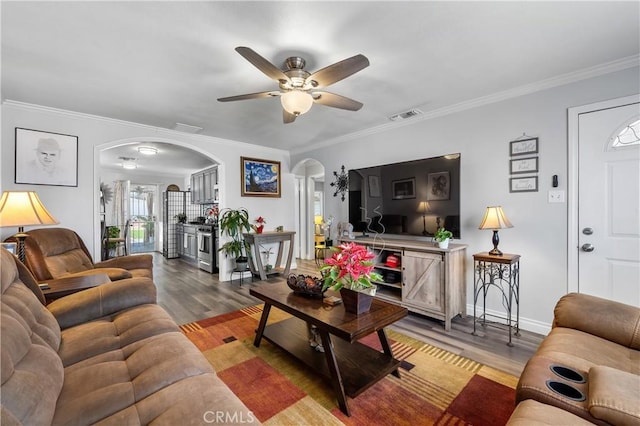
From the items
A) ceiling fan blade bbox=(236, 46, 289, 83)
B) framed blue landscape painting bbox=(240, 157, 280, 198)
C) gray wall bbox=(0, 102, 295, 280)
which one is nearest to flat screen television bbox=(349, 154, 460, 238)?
framed blue landscape painting bbox=(240, 157, 280, 198)

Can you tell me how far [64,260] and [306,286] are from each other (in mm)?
2523

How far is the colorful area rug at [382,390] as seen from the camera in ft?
5.21

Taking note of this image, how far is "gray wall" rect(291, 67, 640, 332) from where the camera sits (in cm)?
251

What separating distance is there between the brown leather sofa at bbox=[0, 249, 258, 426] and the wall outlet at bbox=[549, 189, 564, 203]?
3012mm

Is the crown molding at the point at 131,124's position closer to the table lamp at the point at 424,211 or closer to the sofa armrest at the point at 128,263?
the sofa armrest at the point at 128,263

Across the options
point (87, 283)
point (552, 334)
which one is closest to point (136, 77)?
point (87, 283)

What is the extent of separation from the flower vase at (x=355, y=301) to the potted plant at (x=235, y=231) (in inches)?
122

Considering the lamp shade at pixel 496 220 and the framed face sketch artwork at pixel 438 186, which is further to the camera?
the framed face sketch artwork at pixel 438 186

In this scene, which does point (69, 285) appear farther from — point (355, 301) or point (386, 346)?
point (386, 346)

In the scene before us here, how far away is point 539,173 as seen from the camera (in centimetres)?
264

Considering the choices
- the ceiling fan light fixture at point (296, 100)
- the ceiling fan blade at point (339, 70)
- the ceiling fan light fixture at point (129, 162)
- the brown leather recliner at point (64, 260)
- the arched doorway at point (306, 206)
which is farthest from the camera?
the arched doorway at point (306, 206)

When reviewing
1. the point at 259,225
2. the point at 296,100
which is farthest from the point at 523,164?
the point at 259,225

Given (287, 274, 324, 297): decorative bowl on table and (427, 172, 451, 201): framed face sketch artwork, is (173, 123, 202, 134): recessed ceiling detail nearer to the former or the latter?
(287, 274, 324, 297): decorative bowl on table

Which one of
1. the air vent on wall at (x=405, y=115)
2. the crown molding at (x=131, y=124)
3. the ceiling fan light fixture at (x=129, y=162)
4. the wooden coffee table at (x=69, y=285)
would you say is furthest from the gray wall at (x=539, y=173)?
the ceiling fan light fixture at (x=129, y=162)
